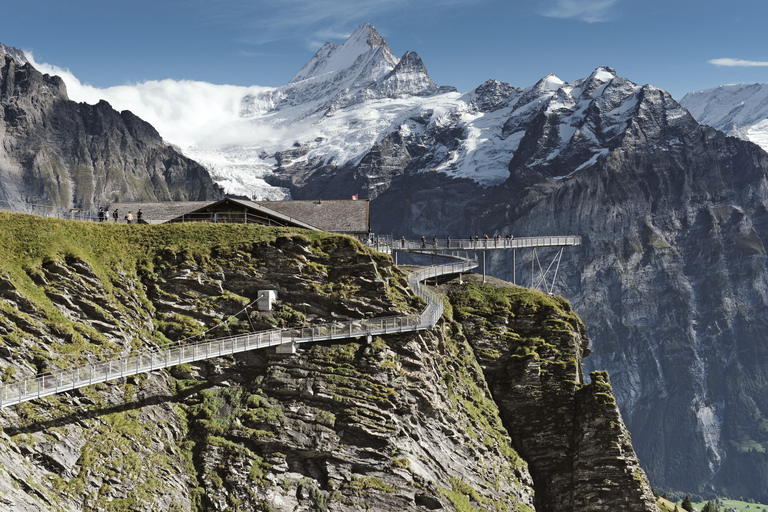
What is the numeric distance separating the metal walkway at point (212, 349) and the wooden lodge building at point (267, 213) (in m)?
9.03

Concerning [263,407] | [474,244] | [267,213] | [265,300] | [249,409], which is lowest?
[249,409]

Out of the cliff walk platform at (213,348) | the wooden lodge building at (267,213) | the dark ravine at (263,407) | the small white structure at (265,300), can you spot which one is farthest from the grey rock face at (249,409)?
the wooden lodge building at (267,213)

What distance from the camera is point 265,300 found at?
225 ft

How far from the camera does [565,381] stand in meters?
84.3

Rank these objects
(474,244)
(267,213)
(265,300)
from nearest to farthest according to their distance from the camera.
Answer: (265,300) < (267,213) < (474,244)

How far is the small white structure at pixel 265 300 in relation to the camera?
6838cm

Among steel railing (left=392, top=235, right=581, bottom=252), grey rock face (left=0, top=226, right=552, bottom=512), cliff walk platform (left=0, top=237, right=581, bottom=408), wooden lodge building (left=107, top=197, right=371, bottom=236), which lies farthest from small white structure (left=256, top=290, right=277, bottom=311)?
steel railing (left=392, top=235, right=581, bottom=252)

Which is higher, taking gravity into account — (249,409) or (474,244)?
(474,244)

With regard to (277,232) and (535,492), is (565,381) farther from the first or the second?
(277,232)

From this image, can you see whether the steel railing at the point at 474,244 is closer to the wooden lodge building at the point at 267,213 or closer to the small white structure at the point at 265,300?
the wooden lodge building at the point at 267,213

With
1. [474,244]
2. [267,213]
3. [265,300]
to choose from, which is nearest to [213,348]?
[265,300]

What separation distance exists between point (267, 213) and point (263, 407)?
2427 centimetres

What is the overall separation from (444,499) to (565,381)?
24.1m

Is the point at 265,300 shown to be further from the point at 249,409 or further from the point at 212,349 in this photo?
the point at 249,409
